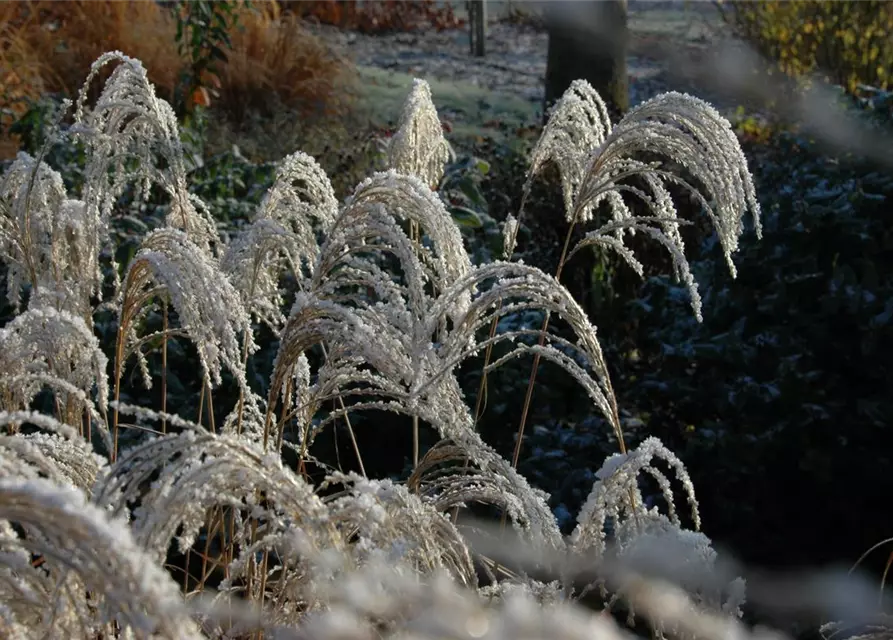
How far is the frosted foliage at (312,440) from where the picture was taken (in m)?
0.88

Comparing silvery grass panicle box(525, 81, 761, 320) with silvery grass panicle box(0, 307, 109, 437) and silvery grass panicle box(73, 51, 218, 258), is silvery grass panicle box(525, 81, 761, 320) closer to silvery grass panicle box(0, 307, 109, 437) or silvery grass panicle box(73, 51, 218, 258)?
silvery grass panicle box(73, 51, 218, 258)

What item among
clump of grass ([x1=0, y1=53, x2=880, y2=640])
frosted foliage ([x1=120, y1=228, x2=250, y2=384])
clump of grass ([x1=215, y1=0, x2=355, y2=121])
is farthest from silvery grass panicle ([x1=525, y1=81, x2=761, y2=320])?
clump of grass ([x1=215, y1=0, x2=355, y2=121])

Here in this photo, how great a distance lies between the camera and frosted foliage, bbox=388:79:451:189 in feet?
9.10

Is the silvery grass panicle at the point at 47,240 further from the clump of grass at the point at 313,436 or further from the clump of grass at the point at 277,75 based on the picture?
the clump of grass at the point at 277,75

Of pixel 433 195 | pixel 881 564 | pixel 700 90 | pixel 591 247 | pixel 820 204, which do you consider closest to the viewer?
pixel 433 195

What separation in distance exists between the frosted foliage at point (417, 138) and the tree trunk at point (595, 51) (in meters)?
5.73

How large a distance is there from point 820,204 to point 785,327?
0.55 metres

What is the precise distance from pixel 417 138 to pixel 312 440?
1021 mm

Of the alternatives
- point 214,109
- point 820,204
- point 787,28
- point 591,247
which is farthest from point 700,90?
point 820,204

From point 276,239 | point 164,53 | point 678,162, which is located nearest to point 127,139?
point 276,239

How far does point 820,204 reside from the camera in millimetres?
4027

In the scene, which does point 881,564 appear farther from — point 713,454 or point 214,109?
point 214,109

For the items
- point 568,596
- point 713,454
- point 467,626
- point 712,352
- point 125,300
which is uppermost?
point 467,626

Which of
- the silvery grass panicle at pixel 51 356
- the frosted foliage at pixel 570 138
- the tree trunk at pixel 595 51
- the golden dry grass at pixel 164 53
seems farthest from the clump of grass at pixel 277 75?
the silvery grass panicle at pixel 51 356
